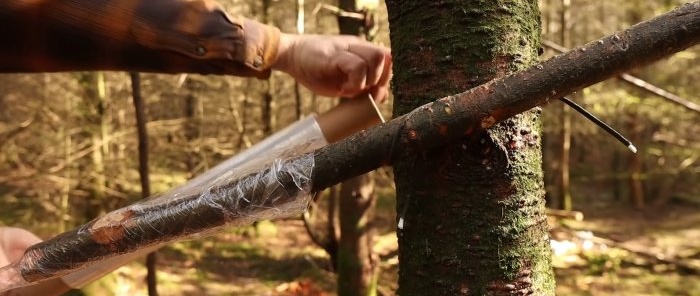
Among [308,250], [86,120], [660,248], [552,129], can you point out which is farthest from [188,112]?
[660,248]

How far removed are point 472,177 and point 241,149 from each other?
27.3 feet

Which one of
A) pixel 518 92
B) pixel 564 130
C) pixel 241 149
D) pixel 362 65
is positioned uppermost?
pixel 564 130

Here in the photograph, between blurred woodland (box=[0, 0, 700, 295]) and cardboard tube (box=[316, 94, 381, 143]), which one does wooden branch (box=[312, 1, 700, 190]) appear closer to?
cardboard tube (box=[316, 94, 381, 143])

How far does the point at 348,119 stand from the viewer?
1260mm

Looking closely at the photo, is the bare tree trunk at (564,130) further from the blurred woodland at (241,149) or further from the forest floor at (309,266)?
the forest floor at (309,266)

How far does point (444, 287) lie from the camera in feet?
3.16

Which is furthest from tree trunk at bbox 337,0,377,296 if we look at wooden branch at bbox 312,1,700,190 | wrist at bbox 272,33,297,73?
wooden branch at bbox 312,1,700,190

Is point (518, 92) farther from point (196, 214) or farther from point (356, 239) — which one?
point (356, 239)

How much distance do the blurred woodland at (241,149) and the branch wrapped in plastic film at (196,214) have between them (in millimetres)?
5366

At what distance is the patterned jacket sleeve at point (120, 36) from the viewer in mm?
1081

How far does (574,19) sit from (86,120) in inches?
456

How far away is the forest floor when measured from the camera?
7582mm

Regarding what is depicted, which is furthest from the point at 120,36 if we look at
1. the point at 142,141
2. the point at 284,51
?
the point at 142,141

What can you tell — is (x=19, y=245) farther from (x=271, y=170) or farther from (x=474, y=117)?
(x=474, y=117)
